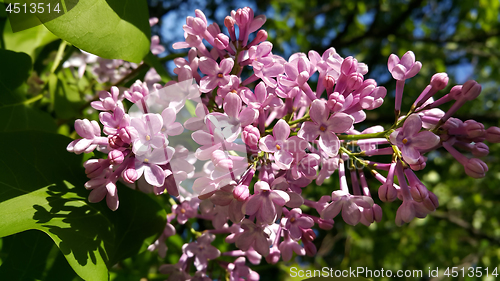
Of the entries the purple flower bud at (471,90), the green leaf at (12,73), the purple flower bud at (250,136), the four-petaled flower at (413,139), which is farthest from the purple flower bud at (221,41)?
the green leaf at (12,73)

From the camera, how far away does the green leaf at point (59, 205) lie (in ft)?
2.86

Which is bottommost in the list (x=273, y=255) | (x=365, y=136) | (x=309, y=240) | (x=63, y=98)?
(x=273, y=255)

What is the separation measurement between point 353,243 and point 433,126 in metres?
3.27

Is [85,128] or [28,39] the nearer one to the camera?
[85,128]

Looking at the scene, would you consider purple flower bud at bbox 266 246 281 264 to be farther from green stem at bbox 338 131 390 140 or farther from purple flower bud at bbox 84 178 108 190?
purple flower bud at bbox 84 178 108 190

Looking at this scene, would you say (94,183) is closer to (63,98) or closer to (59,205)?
(59,205)

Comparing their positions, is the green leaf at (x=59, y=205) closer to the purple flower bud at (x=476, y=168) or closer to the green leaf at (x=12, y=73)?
the green leaf at (x=12, y=73)

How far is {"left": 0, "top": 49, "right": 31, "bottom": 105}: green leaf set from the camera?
126 centimetres

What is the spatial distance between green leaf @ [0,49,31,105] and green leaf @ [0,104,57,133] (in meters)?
0.03

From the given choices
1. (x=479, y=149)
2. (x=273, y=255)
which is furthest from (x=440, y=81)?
(x=273, y=255)

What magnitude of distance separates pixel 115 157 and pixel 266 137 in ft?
1.20

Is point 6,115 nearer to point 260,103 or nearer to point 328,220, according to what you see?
point 260,103

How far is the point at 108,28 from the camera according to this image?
106cm

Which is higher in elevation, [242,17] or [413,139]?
[242,17]
